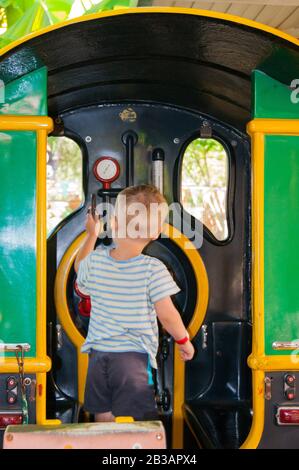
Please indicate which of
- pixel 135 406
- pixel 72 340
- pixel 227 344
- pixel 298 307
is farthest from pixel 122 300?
pixel 227 344

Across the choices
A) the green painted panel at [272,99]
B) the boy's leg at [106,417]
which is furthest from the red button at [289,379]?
the green painted panel at [272,99]

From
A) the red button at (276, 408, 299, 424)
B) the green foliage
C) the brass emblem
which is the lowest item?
the red button at (276, 408, 299, 424)

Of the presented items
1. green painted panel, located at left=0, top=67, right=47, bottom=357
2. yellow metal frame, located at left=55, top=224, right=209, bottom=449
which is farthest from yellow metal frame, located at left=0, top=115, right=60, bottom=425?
yellow metal frame, located at left=55, top=224, right=209, bottom=449

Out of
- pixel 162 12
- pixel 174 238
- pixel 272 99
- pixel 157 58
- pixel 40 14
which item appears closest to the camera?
pixel 162 12

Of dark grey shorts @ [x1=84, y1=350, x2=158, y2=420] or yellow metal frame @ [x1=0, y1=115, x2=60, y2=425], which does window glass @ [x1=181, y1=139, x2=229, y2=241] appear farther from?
dark grey shorts @ [x1=84, y1=350, x2=158, y2=420]

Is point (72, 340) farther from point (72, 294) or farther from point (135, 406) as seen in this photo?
point (135, 406)

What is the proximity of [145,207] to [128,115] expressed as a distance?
1379 mm

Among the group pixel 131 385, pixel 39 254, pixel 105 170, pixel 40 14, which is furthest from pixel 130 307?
pixel 40 14

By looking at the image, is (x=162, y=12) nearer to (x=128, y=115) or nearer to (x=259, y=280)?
(x=259, y=280)

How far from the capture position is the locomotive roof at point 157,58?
9.22 ft

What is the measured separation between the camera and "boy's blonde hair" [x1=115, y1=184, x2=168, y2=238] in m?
3.04

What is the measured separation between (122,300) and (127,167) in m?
1.43

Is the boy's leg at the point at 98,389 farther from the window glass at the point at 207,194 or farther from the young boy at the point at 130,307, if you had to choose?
the window glass at the point at 207,194

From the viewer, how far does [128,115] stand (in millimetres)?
4250
